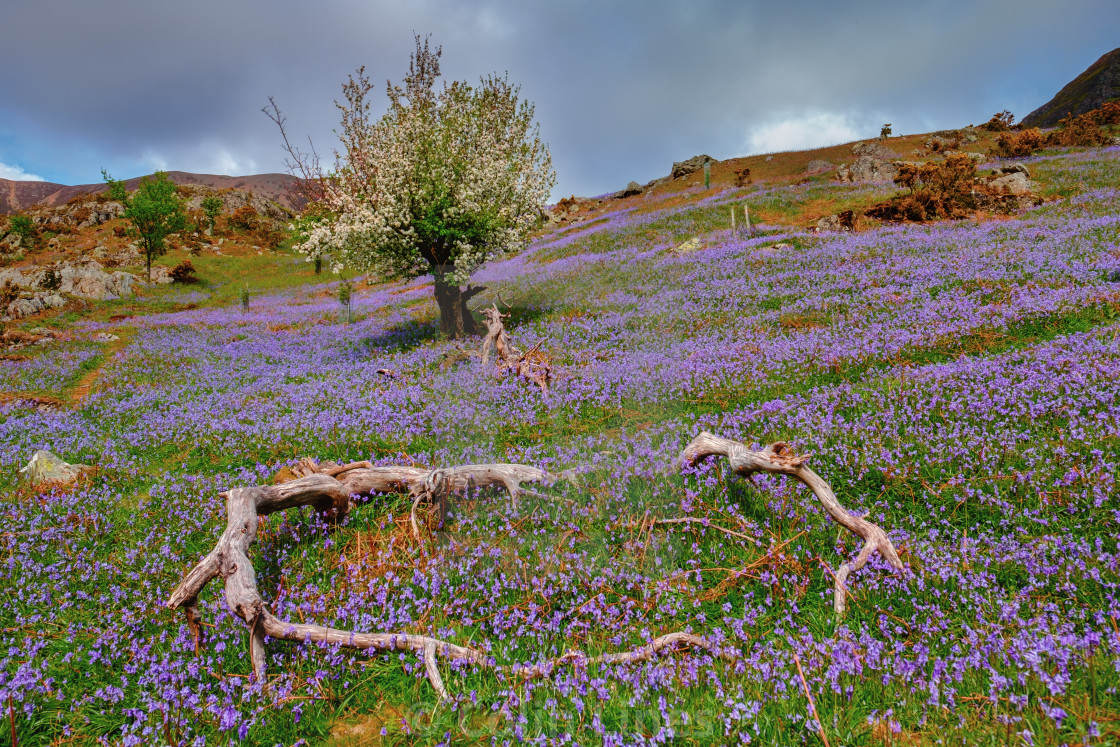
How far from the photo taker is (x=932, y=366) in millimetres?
8078

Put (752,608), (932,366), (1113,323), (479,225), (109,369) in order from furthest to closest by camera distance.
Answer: (109,369) < (479,225) < (1113,323) < (932,366) < (752,608)

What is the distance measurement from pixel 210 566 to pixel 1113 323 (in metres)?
13.5

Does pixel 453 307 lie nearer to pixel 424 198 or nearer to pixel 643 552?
pixel 424 198

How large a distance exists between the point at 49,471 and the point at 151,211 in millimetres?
44623

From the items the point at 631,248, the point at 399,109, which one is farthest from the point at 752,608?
the point at 631,248

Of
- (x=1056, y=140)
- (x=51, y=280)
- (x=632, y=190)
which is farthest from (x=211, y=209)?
(x=1056, y=140)

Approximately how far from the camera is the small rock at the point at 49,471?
7035mm

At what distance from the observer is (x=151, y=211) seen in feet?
133

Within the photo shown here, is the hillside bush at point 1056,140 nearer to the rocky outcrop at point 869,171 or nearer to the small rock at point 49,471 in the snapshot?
the rocky outcrop at point 869,171

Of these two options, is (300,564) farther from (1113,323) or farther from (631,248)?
(631,248)

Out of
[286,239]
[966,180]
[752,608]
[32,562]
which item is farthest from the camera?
[286,239]

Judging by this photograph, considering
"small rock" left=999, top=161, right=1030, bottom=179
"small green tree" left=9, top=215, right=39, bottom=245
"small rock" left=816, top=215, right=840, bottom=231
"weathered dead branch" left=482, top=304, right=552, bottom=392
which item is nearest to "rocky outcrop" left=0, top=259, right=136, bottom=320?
"small green tree" left=9, top=215, right=39, bottom=245

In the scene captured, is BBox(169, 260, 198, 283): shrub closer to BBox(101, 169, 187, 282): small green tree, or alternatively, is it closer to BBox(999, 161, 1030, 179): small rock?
BBox(101, 169, 187, 282): small green tree

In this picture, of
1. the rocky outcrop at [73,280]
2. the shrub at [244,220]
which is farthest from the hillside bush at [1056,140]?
the shrub at [244,220]
